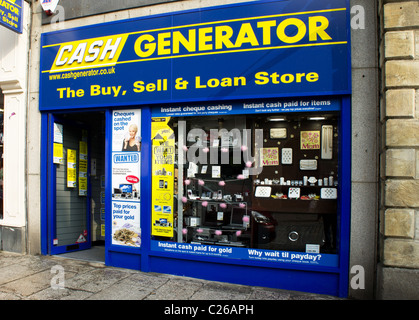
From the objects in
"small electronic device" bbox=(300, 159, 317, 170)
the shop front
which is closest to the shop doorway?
the shop front

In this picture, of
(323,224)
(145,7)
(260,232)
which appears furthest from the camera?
(145,7)

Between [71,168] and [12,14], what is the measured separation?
304 cm

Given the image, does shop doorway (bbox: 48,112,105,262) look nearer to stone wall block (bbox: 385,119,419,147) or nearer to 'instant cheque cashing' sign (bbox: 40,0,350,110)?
'instant cheque cashing' sign (bbox: 40,0,350,110)

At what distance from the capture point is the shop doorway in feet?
19.8

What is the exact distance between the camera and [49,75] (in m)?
5.86

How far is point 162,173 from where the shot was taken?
17.2 ft

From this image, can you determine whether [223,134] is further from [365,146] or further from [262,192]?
[365,146]

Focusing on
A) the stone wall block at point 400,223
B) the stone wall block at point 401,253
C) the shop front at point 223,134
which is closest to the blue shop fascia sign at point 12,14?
the shop front at point 223,134

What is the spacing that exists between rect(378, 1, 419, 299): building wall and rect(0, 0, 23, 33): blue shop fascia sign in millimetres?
6126

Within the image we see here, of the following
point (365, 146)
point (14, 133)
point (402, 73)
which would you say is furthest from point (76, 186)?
point (402, 73)

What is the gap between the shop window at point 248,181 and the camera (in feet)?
15.4

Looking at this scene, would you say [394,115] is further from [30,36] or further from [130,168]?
[30,36]

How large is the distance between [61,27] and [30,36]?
760 mm

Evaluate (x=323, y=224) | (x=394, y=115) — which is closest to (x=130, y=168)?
(x=323, y=224)
